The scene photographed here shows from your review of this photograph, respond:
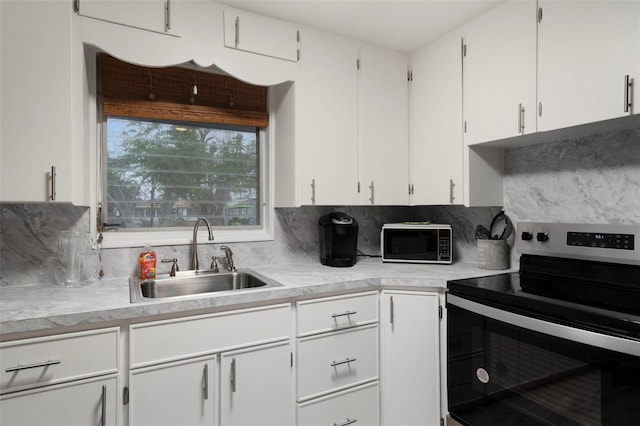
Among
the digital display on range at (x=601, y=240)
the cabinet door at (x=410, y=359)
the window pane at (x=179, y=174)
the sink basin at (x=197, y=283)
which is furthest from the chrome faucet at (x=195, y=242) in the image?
the digital display on range at (x=601, y=240)

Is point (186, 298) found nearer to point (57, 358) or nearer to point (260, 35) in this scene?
point (57, 358)

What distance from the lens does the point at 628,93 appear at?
52.9 inches

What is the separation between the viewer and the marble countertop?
48.6 inches

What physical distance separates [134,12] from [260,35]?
600mm

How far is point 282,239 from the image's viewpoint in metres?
2.32

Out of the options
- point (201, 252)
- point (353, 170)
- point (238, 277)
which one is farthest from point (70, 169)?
point (353, 170)

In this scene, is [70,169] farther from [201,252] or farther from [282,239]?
[282,239]

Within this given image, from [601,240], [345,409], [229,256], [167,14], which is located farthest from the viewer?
[229,256]

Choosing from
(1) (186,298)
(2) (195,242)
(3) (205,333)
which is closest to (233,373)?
(3) (205,333)

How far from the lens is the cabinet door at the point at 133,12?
1549 mm

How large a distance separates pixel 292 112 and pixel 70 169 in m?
1.12

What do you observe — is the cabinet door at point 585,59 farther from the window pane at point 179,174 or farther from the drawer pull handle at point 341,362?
the window pane at point 179,174

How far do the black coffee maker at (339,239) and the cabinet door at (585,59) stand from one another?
3.56 ft

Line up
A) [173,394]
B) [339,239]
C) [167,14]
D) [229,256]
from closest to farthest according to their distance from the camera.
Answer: [173,394] < [167,14] < [229,256] < [339,239]
